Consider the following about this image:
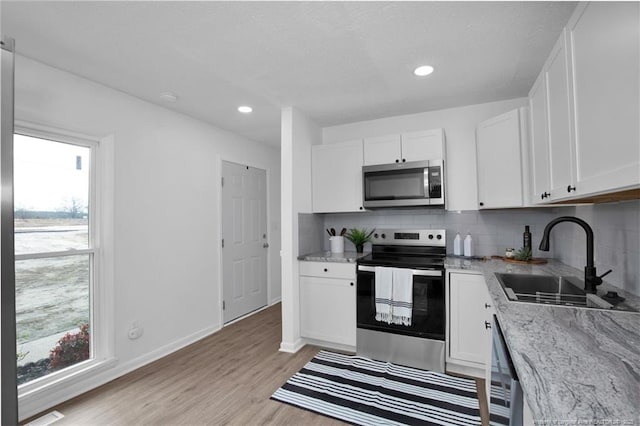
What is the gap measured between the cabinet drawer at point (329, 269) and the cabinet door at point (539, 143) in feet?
5.06

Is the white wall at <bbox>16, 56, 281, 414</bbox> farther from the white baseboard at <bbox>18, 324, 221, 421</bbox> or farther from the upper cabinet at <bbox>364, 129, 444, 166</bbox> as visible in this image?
the upper cabinet at <bbox>364, 129, 444, 166</bbox>

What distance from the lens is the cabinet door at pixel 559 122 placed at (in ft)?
4.48

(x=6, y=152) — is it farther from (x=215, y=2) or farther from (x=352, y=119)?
(x=352, y=119)

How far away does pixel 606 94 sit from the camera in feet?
3.36

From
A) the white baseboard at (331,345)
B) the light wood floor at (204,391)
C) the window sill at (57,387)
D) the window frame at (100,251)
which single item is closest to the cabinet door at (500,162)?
the white baseboard at (331,345)

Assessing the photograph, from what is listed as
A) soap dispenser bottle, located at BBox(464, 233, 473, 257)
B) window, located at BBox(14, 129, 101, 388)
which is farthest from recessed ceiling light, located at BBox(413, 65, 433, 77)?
window, located at BBox(14, 129, 101, 388)

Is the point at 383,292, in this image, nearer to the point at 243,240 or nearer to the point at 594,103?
the point at 594,103

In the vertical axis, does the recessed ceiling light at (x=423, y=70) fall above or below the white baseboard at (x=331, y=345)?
above

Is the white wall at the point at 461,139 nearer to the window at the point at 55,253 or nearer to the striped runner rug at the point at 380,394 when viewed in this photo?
the striped runner rug at the point at 380,394

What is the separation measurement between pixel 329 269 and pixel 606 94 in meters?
2.30

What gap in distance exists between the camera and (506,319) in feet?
3.96

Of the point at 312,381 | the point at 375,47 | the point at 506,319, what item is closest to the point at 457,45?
the point at 375,47

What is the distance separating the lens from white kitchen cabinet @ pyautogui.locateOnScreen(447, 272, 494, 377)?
238 cm

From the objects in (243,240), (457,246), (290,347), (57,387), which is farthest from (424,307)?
(57,387)
